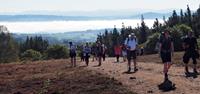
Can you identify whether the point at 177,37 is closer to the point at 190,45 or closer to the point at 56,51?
the point at 190,45

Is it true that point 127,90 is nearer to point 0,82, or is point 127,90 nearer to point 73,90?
point 73,90

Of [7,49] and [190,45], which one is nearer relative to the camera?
[190,45]

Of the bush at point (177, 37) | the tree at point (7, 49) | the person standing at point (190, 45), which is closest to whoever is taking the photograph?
the person standing at point (190, 45)

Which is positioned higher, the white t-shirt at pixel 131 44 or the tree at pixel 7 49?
the white t-shirt at pixel 131 44

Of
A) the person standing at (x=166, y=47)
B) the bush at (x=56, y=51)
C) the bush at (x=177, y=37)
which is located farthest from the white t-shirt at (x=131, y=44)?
the bush at (x=56, y=51)

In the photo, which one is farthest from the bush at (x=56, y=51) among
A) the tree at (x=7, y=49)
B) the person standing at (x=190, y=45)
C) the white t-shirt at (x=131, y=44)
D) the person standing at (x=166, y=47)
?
the person standing at (x=166, y=47)

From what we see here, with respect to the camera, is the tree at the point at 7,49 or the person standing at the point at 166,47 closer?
the person standing at the point at 166,47

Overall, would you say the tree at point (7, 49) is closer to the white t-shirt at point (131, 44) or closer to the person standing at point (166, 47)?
the white t-shirt at point (131, 44)

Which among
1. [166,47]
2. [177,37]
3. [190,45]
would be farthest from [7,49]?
[166,47]

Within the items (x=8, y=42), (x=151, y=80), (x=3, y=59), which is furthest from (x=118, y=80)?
(x=8, y=42)

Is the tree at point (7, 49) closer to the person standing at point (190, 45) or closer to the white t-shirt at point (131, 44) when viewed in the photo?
the white t-shirt at point (131, 44)

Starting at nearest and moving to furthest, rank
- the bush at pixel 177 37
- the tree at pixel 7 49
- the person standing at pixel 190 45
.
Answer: the person standing at pixel 190 45
the bush at pixel 177 37
the tree at pixel 7 49

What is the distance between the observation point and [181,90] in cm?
2077

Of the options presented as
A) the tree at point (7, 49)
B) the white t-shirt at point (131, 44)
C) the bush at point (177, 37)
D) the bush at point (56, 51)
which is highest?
the white t-shirt at point (131, 44)
